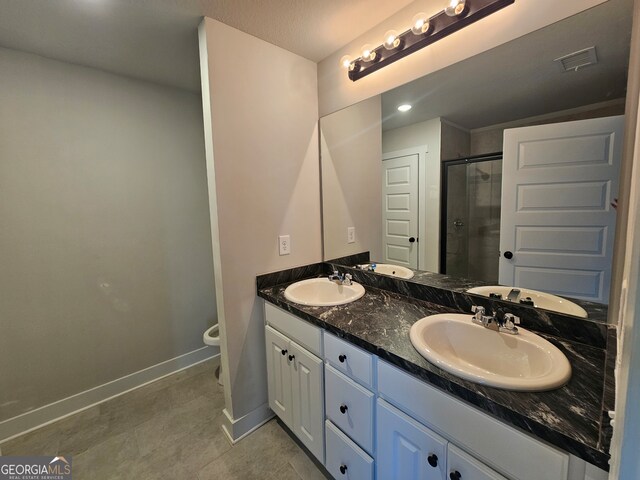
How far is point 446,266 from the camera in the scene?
1437mm

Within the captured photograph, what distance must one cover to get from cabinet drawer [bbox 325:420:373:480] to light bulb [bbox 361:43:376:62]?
1911 mm

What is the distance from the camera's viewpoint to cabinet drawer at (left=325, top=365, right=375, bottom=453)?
3.55 feet

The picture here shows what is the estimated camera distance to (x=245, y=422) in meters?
1.69

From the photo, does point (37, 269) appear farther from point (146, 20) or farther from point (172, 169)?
point (146, 20)

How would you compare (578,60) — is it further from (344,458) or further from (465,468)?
(344,458)

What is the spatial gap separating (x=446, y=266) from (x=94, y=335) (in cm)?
243

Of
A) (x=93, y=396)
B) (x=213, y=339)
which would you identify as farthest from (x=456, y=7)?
(x=93, y=396)

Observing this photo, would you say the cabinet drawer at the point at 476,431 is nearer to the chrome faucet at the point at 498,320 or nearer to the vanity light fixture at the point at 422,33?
the chrome faucet at the point at 498,320

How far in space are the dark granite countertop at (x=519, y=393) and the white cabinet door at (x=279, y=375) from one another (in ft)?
1.08

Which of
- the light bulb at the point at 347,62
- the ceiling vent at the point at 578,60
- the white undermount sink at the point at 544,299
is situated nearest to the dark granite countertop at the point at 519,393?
the white undermount sink at the point at 544,299

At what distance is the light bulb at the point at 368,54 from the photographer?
149 centimetres

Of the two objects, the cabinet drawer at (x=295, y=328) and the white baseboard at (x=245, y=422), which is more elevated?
the cabinet drawer at (x=295, y=328)

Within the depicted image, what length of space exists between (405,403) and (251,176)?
1371mm

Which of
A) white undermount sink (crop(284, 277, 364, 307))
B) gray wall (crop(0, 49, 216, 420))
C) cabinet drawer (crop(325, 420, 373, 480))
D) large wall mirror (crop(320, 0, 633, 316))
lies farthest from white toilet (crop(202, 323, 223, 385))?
large wall mirror (crop(320, 0, 633, 316))
